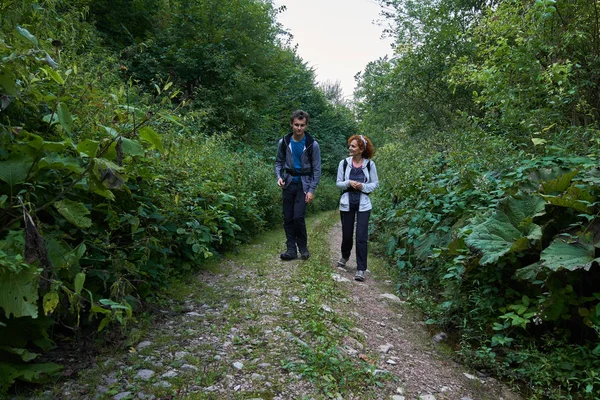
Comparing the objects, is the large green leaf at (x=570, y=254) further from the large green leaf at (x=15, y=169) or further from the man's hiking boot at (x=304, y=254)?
the large green leaf at (x=15, y=169)

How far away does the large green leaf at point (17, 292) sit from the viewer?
165cm

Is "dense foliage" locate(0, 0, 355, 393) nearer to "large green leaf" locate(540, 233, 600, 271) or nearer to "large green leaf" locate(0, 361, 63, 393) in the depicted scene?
"large green leaf" locate(0, 361, 63, 393)

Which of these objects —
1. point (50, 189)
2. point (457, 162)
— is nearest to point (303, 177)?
point (457, 162)

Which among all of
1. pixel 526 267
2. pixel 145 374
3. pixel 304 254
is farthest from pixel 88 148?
pixel 304 254

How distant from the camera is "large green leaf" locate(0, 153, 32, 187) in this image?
78.5 inches

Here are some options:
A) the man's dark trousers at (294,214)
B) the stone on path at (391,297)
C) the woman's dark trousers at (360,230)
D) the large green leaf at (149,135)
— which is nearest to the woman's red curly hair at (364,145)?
the woman's dark trousers at (360,230)

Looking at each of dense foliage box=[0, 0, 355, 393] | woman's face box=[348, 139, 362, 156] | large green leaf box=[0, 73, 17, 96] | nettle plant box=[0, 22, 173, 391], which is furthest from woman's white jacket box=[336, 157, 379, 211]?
large green leaf box=[0, 73, 17, 96]

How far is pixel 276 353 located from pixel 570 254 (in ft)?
8.17

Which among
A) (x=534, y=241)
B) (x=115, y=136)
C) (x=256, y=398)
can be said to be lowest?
(x=256, y=398)

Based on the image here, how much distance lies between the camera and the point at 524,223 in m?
3.34

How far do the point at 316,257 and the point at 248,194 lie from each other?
7.70 feet

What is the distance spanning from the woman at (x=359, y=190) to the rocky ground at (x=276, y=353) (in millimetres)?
896

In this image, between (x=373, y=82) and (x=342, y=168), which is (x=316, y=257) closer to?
(x=342, y=168)

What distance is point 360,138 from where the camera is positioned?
5324 millimetres
